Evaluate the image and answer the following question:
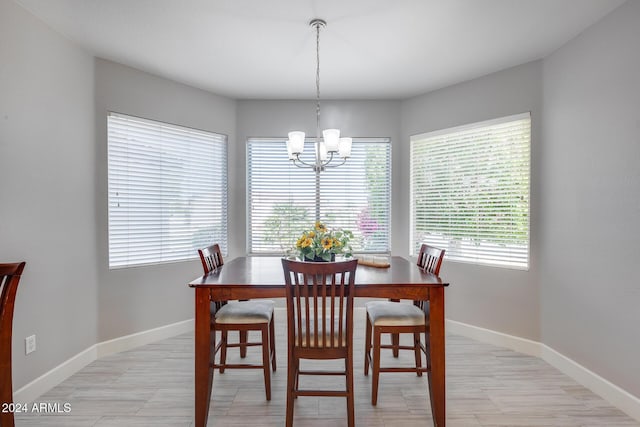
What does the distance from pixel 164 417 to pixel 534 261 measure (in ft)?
10.5

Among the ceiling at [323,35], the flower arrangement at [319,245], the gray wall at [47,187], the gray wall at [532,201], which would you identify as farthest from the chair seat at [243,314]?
the gray wall at [532,201]

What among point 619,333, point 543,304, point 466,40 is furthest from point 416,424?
point 466,40

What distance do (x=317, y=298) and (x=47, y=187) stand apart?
7.18ft

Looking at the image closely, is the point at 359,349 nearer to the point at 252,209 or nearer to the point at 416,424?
the point at 416,424

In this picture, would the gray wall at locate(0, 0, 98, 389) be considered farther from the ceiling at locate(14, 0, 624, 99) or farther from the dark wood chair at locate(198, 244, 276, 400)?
the dark wood chair at locate(198, 244, 276, 400)

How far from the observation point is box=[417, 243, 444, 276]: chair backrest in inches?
96.0

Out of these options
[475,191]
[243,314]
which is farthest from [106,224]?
[475,191]

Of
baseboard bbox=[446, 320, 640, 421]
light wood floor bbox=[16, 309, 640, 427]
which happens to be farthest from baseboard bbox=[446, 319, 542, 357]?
light wood floor bbox=[16, 309, 640, 427]

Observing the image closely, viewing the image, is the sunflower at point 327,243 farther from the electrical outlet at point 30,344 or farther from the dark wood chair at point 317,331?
the electrical outlet at point 30,344

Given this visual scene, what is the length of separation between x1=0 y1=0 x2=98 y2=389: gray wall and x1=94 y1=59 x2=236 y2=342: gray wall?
0.09 metres

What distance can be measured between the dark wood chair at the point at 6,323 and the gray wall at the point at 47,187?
2.45 ft

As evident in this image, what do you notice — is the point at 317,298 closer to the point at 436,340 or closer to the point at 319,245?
the point at 319,245

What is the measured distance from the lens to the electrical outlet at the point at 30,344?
7.60 ft

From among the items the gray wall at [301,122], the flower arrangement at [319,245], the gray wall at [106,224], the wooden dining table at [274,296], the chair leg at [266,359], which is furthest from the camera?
the gray wall at [301,122]
